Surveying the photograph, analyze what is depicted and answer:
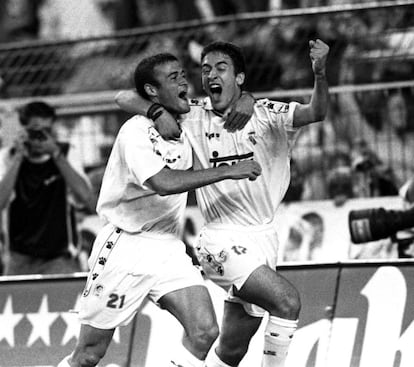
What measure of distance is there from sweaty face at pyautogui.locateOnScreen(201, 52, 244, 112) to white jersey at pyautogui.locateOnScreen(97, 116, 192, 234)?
0.41 m

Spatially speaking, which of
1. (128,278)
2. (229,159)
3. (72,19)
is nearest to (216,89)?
(229,159)

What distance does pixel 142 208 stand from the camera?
23.9 feet

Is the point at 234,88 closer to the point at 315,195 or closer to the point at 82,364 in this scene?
the point at 82,364

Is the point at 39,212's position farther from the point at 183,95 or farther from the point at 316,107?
the point at 316,107

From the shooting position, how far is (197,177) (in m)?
6.92

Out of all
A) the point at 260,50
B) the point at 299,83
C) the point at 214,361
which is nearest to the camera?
the point at 214,361

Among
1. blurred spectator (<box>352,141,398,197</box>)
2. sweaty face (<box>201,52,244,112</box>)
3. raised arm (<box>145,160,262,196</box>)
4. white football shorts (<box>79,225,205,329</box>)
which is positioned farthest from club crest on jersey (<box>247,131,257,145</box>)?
blurred spectator (<box>352,141,398,197</box>)

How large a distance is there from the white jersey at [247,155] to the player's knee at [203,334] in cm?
89

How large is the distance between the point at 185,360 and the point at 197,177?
3.52 ft

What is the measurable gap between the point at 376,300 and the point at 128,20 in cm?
714

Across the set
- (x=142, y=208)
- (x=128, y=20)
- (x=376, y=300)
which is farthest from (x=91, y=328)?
(x=128, y=20)

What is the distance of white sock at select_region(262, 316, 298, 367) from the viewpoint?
725 cm

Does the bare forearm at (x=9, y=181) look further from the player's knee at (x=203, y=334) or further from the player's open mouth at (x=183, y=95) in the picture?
the player's knee at (x=203, y=334)

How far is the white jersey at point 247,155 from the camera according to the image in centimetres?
757
